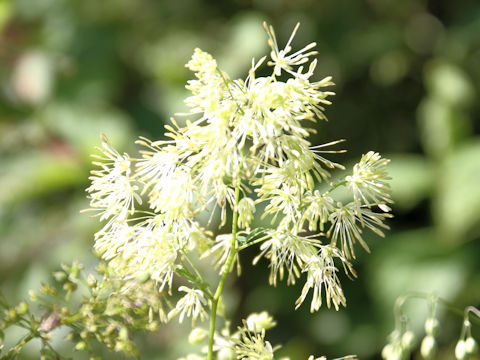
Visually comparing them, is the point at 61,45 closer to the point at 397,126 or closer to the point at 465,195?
the point at 397,126

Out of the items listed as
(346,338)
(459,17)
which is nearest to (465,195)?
(346,338)

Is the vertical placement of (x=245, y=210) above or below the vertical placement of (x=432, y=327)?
above

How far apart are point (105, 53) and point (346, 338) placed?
1404mm

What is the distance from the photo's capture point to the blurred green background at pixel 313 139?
2.20 metres

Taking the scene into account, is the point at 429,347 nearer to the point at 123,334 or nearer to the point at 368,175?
the point at 368,175

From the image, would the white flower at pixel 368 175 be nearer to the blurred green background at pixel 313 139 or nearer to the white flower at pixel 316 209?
the white flower at pixel 316 209

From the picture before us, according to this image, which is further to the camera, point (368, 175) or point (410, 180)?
point (410, 180)

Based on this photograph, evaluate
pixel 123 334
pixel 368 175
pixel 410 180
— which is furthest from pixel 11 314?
pixel 410 180

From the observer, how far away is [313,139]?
7.91 feet

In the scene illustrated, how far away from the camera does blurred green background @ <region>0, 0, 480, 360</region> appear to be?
2.20 meters

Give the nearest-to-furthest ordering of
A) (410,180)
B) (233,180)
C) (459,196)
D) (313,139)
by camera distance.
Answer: (233,180), (459,196), (410,180), (313,139)

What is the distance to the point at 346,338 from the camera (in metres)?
2.21

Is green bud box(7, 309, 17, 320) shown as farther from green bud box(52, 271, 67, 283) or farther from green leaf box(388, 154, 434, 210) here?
green leaf box(388, 154, 434, 210)

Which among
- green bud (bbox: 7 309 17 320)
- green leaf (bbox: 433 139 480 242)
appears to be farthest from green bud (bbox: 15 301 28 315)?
green leaf (bbox: 433 139 480 242)
